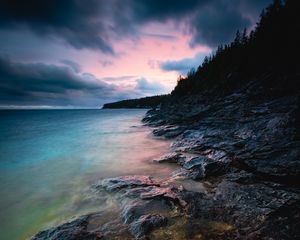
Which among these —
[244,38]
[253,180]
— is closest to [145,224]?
[253,180]

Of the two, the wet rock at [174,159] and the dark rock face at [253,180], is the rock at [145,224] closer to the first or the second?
the dark rock face at [253,180]

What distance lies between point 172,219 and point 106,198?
309cm

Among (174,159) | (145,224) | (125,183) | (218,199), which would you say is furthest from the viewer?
(174,159)

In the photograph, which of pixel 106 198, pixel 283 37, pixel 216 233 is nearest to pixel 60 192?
pixel 106 198

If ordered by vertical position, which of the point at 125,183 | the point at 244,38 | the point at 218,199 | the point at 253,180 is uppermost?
the point at 244,38

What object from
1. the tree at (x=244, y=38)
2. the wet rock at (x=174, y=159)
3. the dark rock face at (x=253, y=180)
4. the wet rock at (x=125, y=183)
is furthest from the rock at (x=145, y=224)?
the tree at (x=244, y=38)

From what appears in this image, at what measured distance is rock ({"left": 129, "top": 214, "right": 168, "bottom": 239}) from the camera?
5.04m

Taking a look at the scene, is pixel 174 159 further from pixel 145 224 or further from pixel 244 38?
pixel 244 38

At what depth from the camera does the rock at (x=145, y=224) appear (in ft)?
16.5

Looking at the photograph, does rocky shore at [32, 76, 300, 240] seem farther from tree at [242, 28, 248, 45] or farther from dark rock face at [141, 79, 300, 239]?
tree at [242, 28, 248, 45]

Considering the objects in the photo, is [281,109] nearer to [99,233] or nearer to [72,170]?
[99,233]

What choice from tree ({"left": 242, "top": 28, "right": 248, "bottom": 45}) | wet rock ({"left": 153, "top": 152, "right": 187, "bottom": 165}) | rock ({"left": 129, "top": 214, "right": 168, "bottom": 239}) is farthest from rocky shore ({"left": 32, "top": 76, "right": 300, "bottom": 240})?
tree ({"left": 242, "top": 28, "right": 248, "bottom": 45})

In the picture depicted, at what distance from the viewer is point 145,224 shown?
17.2 feet

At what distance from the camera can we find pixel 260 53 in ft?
98.0
